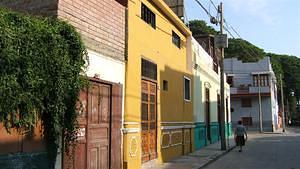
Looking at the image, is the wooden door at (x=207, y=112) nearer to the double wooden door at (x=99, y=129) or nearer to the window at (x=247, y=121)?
the double wooden door at (x=99, y=129)

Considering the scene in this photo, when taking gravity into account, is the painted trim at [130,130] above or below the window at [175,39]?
below

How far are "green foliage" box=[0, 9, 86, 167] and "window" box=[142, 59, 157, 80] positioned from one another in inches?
215

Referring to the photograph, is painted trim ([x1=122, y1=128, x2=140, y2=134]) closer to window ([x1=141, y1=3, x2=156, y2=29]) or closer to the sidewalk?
the sidewalk

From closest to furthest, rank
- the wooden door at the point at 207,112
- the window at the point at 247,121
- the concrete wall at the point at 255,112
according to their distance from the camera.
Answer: the wooden door at the point at 207,112
the concrete wall at the point at 255,112
the window at the point at 247,121

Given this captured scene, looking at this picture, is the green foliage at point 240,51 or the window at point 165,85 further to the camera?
the green foliage at point 240,51

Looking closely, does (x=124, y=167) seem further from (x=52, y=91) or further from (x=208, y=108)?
(x=208, y=108)

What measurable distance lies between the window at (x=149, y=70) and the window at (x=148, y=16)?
1470mm

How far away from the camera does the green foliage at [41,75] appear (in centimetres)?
664

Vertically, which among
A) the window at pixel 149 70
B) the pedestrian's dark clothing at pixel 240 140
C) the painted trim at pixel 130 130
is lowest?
the pedestrian's dark clothing at pixel 240 140

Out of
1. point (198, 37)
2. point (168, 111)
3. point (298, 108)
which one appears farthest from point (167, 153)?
point (298, 108)

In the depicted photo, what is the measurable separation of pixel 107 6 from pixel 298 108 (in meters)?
88.6

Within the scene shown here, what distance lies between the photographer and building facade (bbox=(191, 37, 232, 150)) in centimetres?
2253

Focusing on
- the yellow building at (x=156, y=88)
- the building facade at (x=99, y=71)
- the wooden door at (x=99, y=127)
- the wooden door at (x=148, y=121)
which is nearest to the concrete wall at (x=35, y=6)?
the building facade at (x=99, y=71)

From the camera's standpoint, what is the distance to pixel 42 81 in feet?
24.1
